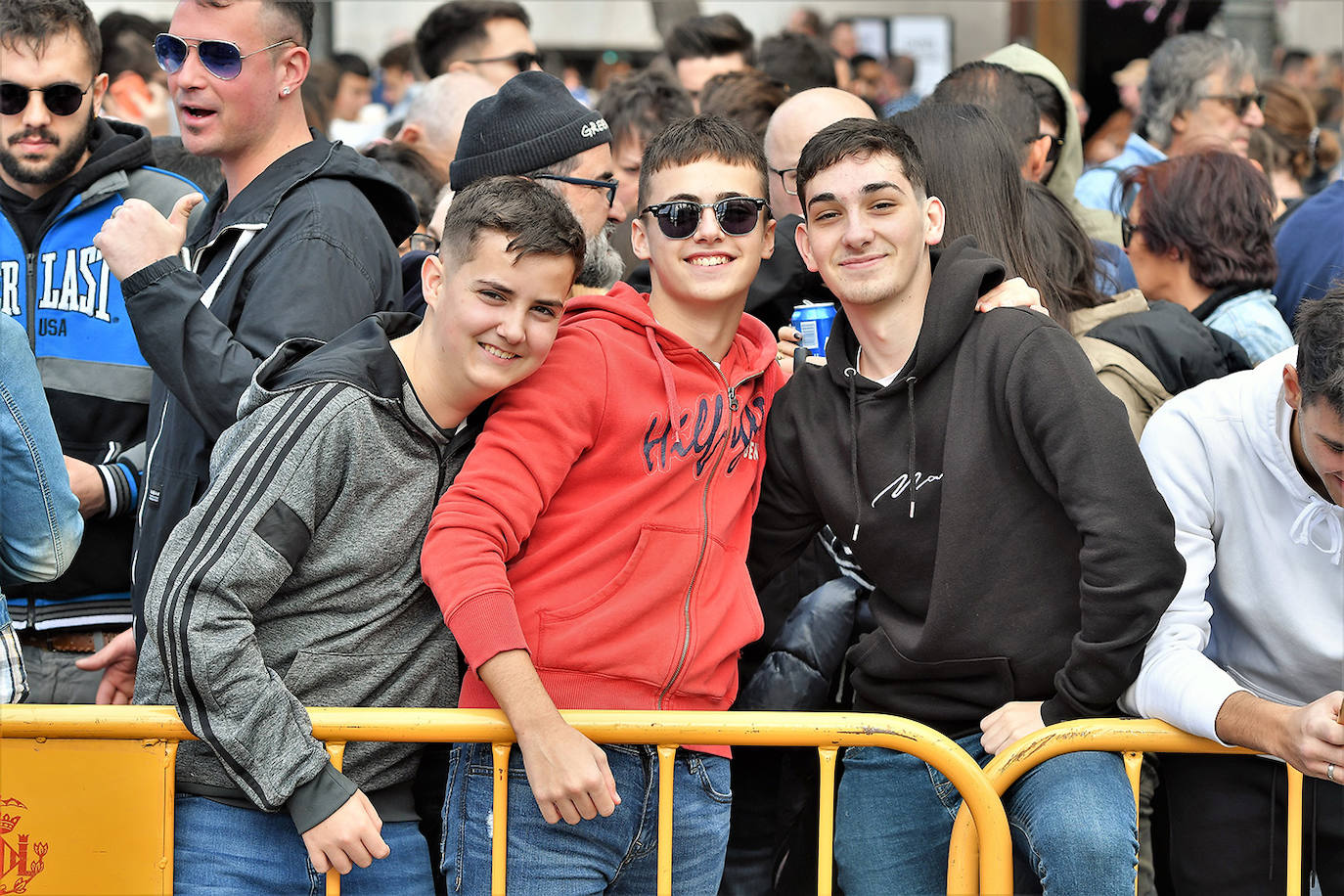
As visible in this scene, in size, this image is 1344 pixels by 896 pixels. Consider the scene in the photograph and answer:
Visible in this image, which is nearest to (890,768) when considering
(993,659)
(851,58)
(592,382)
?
(993,659)

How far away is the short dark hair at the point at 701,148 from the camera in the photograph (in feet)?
10.1

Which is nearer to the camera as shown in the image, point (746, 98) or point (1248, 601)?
point (1248, 601)

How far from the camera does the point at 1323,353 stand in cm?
272

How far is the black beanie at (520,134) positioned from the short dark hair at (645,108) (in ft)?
4.67

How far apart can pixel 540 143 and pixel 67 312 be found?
1.41 metres

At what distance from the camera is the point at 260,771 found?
101 inches

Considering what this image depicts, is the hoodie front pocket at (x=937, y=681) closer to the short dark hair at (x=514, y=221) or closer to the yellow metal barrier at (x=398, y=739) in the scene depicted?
the yellow metal barrier at (x=398, y=739)

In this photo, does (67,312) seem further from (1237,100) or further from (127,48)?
(1237,100)

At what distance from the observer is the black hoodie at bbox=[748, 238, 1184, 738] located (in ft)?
9.13

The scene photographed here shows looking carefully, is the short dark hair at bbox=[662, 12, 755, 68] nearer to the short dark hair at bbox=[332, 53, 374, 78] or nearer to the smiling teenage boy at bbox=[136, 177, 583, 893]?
the short dark hair at bbox=[332, 53, 374, 78]

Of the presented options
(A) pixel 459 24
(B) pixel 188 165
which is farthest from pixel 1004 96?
(B) pixel 188 165

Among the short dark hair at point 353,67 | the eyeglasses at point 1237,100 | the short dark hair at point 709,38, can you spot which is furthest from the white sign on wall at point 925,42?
the eyeglasses at point 1237,100

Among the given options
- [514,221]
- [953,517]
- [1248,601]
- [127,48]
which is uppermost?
[127,48]

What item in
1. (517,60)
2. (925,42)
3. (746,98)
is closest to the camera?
(746,98)
